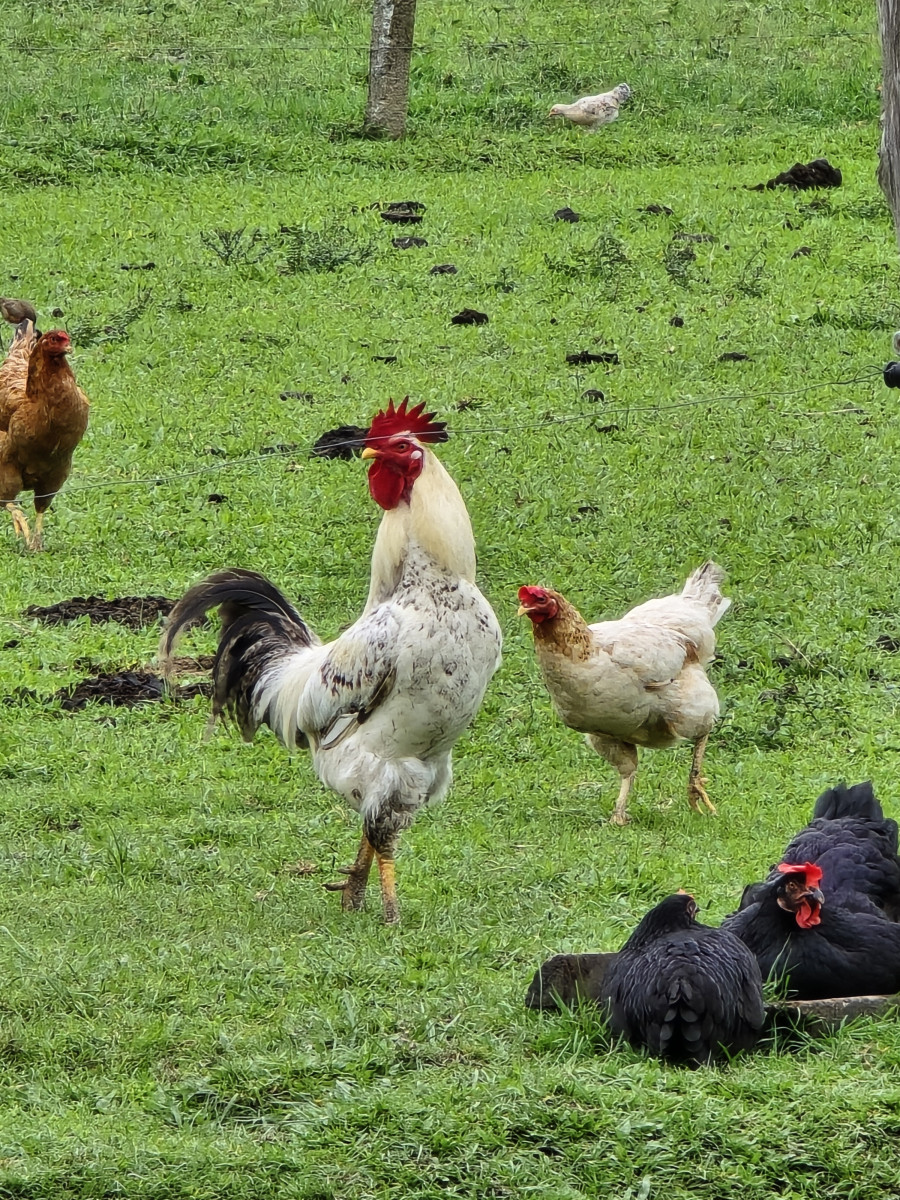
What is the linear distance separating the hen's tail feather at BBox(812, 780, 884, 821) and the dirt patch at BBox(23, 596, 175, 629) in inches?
192

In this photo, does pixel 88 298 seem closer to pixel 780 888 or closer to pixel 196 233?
pixel 196 233

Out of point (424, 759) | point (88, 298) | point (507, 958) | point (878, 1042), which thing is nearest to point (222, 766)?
point (424, 759)

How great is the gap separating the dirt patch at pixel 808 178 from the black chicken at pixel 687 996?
13.5m

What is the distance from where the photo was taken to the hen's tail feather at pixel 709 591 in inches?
334

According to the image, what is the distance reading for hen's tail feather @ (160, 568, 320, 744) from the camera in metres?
7.36

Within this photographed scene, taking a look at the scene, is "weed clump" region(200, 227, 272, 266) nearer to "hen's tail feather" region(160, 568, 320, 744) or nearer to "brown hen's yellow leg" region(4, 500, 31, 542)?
"brown hen's yellow leg" region(4, 500, 31, 542)

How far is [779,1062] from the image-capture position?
5156 millimetres

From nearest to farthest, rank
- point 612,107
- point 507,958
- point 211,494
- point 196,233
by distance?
1. point 507,958
2. point 211,494
3. point 196,233
4. point 612,107

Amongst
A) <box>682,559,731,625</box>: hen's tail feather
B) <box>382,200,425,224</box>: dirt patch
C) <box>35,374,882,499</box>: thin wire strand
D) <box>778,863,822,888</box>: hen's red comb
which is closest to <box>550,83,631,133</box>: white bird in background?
<box>382,200,425,224</box>: dirt patch

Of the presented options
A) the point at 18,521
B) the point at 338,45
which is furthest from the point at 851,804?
the point at 338,45

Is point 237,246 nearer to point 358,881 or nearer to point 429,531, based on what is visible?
point 429,531

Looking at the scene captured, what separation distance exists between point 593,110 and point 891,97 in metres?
15.8

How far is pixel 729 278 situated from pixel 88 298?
5.89 metres

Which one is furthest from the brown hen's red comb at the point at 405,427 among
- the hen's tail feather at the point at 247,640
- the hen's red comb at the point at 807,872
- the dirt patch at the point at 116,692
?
the dirt patch at the point at 116,692
